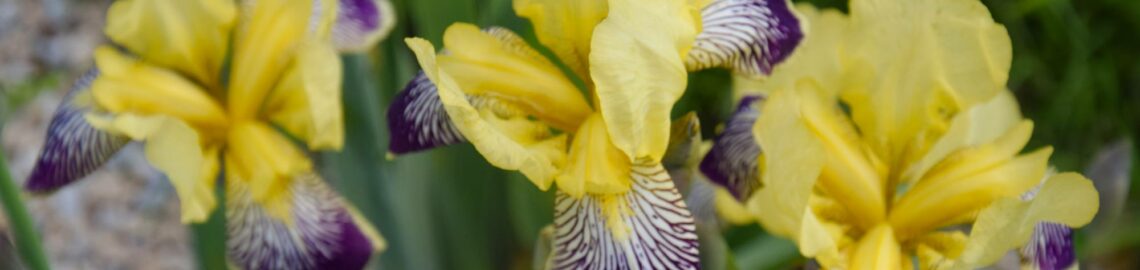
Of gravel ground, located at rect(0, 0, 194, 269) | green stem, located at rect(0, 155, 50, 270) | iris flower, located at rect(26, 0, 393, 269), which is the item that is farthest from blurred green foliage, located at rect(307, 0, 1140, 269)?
gravel ground, located at rect(0, 0, 194, 269)

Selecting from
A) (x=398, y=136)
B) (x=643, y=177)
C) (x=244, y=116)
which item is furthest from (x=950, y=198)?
(x=244, y=116)

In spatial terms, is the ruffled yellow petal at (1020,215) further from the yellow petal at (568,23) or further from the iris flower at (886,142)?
the yellow petal at (568,23)

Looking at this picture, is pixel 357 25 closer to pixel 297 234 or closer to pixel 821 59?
pixel 297 234

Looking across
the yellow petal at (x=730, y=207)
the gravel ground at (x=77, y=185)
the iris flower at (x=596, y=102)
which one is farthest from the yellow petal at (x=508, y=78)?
the gravel ground at (x=77, y=185)

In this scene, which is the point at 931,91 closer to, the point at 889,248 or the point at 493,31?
the point at 889,248

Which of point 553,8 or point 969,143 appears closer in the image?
point 553,8
